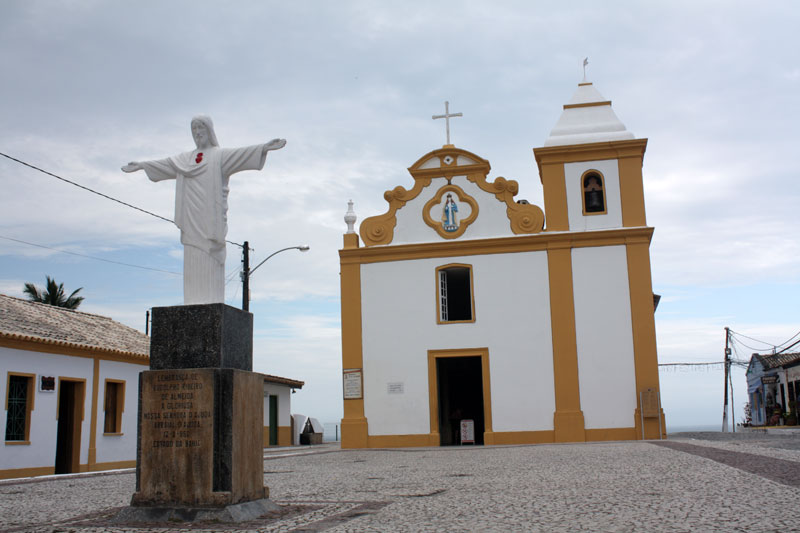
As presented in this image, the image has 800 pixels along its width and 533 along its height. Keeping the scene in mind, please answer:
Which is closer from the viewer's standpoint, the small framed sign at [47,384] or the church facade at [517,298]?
the small framed sign at [47,384]

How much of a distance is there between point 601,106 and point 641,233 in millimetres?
3688

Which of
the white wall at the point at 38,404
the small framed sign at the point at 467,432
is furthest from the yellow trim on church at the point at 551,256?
the white wall at the point at 38,404

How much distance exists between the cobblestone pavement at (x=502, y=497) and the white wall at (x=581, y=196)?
813 centimetres

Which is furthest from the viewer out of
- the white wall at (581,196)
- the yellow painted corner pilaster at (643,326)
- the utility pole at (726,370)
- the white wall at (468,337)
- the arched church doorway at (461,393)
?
the utility pole at (726,370)

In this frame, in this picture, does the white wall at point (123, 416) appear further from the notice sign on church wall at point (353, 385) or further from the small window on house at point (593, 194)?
the small window on house at point (593, 194)

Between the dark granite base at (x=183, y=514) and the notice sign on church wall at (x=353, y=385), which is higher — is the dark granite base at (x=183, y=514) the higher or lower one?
the lower one

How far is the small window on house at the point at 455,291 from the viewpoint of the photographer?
19031mm

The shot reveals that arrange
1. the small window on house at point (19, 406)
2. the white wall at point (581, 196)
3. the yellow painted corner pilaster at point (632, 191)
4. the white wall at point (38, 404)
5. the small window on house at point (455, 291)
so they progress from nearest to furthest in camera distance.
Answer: the white wall at point (38, 404) < the small window on house at point (19, 406) < the yellow painted corner pilaster at point (632, 191) < the white wall at point (581, 196) < the small window on house at point (455, 291)

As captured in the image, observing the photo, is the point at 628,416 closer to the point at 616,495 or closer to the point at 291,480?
the point at 291,480

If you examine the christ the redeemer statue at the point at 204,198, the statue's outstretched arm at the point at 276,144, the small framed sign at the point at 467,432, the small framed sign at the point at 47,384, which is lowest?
the small framed sign at the point at 467,432

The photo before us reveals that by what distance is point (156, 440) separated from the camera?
587 centimetres

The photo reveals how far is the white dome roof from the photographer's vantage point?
19.3 metres

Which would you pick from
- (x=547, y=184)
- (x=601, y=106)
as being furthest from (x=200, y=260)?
(x=601, y=106)

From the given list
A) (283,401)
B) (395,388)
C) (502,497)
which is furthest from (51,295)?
(502,497)
